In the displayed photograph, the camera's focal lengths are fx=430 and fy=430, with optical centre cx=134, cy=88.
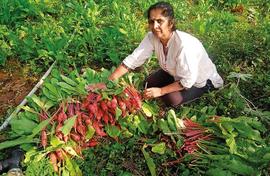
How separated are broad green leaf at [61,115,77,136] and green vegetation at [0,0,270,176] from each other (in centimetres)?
17

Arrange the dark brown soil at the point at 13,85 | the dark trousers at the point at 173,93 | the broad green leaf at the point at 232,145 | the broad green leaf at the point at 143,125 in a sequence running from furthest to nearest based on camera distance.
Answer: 1. the dark brown soil at the point at 13,85
2. the dark trousers at the point at 173,93
3. the broad green leaf at the point at 143,125
4. the broad green leaf at the point at 232,145

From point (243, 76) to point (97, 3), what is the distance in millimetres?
2767

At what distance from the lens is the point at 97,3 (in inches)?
245

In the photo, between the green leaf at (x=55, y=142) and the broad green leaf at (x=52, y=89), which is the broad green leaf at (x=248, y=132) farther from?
the broad green leaf at (x=52, y=89)

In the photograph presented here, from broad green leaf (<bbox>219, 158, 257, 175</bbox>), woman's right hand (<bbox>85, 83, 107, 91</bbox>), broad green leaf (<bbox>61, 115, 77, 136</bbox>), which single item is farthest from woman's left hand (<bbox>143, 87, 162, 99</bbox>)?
broad green leaf (<bbox>219, 158, 257, 175</bbox>)

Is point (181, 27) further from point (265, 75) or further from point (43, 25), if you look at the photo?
point (43, 25)

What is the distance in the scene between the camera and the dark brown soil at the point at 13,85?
474cm

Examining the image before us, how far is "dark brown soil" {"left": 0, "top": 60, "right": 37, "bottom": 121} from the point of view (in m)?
4.74

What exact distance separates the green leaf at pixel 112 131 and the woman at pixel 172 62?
0.43 metres

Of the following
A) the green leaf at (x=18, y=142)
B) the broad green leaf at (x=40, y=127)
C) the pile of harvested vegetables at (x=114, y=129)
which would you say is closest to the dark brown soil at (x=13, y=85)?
the pile of harvested vegetables at (x=114, y=129)

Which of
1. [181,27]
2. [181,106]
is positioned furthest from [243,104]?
[181,27]

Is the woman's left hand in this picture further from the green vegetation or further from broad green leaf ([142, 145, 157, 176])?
broad green leaf ([142, 145, 157, 176])

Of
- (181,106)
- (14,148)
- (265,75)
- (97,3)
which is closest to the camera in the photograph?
(14,148)

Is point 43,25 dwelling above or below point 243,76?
above
